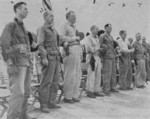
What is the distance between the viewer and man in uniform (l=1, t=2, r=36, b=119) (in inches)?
177

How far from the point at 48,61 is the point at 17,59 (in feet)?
4.34

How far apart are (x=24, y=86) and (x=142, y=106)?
2.98 m

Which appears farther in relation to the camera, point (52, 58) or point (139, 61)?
point (139, 61)

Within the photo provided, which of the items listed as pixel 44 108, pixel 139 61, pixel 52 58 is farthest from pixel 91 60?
pixel 139 61

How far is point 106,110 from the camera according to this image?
607 centimetres

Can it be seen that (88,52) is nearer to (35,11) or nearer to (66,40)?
(66,40)

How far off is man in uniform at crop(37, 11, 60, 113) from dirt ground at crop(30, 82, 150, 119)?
0.27m

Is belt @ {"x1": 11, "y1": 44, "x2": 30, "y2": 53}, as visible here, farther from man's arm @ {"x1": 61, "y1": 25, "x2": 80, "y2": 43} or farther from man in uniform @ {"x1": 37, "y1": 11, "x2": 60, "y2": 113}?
man's arm @ {"x1": 61, "y1": 25, "x2": 80, "y2": 43}

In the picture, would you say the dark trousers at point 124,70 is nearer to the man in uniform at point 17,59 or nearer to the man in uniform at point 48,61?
the man in uniform at point 48,61

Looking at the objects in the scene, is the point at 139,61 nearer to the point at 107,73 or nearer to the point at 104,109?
the point at 107,73

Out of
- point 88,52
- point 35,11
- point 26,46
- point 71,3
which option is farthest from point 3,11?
point 26,46

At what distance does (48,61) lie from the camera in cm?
590

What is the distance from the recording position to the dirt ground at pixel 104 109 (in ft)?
18.0

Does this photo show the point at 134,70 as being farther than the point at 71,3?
No
